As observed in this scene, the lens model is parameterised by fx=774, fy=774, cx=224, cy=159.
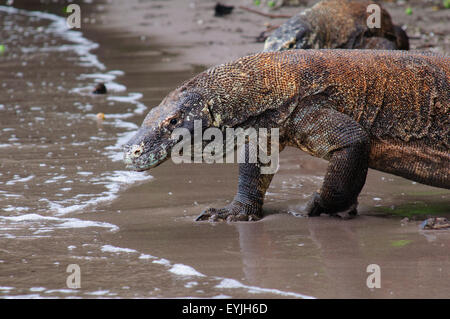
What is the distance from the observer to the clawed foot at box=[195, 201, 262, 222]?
5.25 meters

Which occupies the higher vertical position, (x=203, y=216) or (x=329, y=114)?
(x=329, y=114)

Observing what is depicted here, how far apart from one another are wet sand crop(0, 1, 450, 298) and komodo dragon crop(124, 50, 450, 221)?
0.28 meters

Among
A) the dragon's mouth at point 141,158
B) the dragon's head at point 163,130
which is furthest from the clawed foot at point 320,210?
the dragon's mouth at point 141,158

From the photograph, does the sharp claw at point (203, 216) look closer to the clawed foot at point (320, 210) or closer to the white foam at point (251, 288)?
the clawed foot at point (320, 210)

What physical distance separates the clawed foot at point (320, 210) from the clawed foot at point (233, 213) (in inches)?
13.9

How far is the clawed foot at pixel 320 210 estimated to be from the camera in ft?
17.1

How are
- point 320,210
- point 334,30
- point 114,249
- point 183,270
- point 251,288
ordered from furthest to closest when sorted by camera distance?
point 334,30
point 320,210
point 114,249
point 183,270
point 251,288

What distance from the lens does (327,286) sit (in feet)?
12.7

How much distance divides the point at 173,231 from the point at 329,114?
50.2 inches

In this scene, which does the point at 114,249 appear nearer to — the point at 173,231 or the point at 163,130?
the point at 173,231

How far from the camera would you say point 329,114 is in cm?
508

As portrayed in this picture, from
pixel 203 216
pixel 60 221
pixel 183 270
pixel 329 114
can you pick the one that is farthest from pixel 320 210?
pixel 60 221
